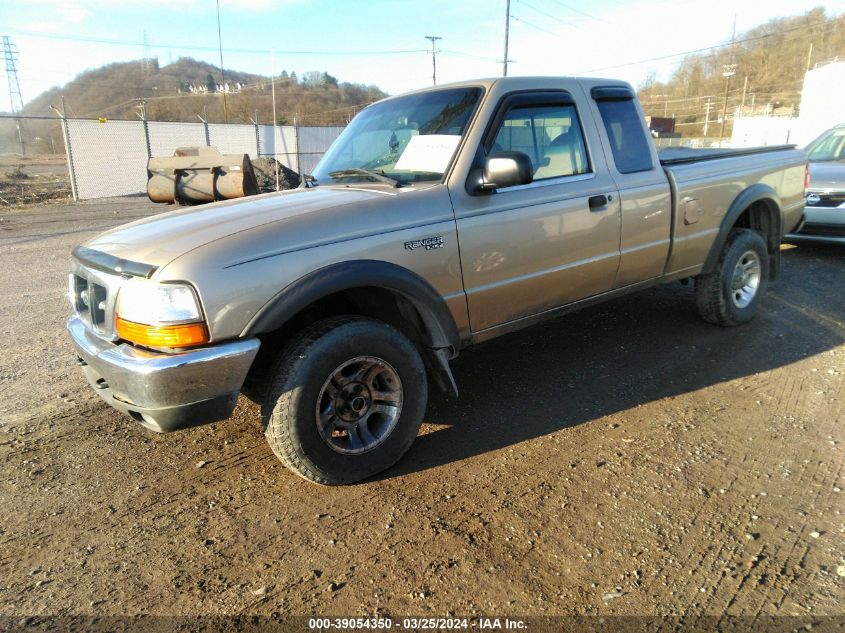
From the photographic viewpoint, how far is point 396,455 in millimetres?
3160

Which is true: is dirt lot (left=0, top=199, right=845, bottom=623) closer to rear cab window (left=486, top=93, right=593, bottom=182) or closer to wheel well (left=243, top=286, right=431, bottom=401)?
wheel well (left=243, top=286, right=431, bottom=401)

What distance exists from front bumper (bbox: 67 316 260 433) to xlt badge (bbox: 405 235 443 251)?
0.95 meters

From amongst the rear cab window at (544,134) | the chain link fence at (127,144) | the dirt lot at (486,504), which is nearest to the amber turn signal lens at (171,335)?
the dirt lot at (486,504)

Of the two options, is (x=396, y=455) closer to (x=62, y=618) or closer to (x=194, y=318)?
(x=194, y=318)

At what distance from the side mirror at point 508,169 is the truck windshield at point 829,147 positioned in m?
8.13

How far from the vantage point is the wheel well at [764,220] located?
545 centimetres

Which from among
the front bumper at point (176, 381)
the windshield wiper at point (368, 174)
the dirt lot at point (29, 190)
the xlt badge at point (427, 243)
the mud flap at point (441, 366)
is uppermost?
the windshield wiper at point (368, 174)

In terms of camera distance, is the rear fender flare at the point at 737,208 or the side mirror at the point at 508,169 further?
the rear fender flare at the point at 737,208

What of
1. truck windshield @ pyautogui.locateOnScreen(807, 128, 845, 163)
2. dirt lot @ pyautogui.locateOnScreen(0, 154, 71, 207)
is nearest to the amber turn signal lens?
truck windshield @ pyautogui.locateOnScreen(807, 128, 845, 163)

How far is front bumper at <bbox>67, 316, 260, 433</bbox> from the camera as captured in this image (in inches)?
99.2

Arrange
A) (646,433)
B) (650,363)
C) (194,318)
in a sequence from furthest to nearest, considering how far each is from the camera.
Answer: (650,363), (646,433), (194,318)

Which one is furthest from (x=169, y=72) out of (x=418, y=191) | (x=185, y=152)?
(x=418, y=191)

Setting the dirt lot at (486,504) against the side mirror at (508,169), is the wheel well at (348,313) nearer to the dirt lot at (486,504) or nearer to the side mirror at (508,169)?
the dirt lot at (486,504)

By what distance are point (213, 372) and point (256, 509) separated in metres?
0.79
